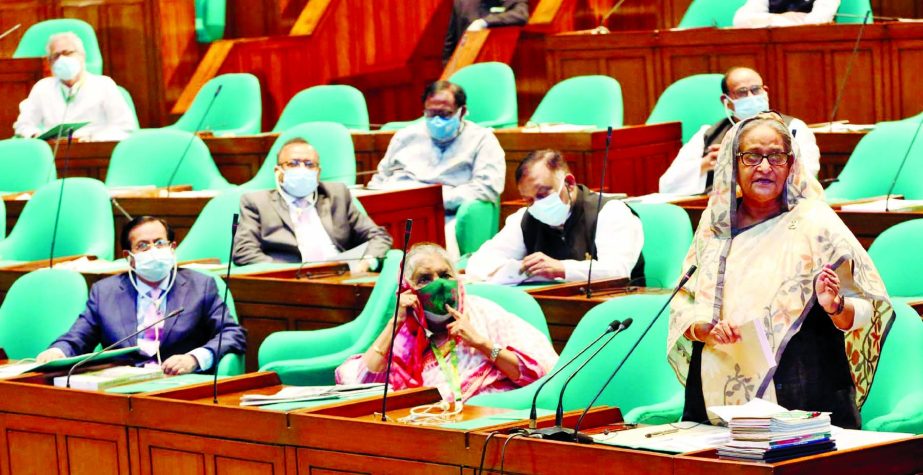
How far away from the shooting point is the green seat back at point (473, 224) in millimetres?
7402

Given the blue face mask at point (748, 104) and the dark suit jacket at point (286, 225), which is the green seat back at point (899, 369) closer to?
→ the blue face mask at point (748, 104)

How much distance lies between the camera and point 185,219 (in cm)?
776

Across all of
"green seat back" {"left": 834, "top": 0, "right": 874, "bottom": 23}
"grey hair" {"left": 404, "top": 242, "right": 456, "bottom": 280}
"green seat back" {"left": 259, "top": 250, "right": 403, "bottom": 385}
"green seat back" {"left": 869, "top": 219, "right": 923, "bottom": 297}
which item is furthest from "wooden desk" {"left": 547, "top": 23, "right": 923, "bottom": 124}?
"grey hair" {"left": 404, "top": 242, "right": 456, "bottom": 280}

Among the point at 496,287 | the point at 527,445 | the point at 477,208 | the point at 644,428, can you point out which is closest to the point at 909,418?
the point at 644,428

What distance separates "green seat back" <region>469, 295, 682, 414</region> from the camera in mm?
4457

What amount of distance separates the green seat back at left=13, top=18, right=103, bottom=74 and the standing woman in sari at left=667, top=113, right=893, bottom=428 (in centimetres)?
725

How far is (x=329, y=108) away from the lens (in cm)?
909

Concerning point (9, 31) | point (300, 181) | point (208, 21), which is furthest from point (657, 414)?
point (9, 31)

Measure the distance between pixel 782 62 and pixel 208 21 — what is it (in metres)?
3.88

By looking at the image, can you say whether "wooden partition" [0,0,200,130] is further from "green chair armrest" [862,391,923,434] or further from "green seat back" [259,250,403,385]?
"green chair armrest" [862,391,923,434]

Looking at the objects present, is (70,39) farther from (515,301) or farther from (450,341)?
(450,341)

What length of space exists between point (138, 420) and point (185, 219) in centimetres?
339

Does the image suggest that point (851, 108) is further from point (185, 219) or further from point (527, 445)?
point (527, 445)

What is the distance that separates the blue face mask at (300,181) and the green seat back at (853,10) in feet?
9.86
